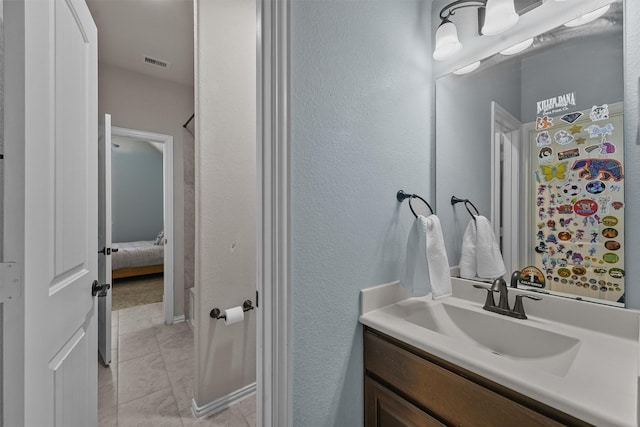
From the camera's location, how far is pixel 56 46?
0.81m

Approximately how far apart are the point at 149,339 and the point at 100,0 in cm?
279

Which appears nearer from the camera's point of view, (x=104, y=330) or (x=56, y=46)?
(x=56, y=46)

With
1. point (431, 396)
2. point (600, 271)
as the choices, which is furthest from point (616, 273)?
point (431, 396)

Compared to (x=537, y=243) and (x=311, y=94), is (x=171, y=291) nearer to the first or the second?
(x=311, y=94)

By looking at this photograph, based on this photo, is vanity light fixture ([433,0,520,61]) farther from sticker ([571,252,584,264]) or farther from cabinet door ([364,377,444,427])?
cabinet door ([364,377,444,427])

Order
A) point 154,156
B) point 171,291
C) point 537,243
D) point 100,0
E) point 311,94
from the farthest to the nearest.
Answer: point 154,156
point 171,291
point 100,0
point 537,243
point 311,94

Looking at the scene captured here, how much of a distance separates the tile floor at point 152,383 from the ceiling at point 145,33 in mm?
2679

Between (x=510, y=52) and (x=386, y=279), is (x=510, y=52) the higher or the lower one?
the higher one

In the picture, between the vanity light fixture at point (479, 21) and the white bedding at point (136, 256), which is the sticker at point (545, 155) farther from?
the white bedding at point (136, 256)

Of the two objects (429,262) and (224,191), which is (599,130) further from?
(224,191)

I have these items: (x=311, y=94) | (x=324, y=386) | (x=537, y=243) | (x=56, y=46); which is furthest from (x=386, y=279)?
(x=56, y=46)

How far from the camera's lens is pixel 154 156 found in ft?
19.2

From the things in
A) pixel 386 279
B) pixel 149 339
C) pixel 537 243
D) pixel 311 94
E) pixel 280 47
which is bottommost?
pixel 149 339

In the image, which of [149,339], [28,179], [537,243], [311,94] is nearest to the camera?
[28,179]
